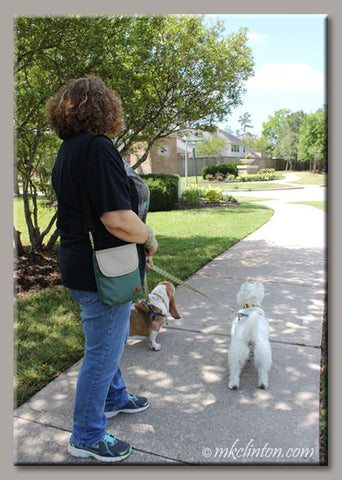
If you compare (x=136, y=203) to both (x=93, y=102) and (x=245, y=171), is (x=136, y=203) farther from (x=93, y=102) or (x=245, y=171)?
(x=245, y=171)

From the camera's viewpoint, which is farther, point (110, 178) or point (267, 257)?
point (267, 257)

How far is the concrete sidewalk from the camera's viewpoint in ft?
7.32

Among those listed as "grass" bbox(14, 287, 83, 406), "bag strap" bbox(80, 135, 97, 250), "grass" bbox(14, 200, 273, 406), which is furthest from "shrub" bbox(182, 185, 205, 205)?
"bag strap" bbox(80, 135, 97, 250)

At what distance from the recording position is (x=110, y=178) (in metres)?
1.82

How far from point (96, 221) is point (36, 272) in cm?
408

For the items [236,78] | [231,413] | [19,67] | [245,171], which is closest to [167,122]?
[236,78]

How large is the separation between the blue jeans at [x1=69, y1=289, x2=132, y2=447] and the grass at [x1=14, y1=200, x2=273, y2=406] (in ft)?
2.72

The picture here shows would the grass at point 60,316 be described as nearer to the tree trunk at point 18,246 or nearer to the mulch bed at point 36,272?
the mulch bed at point 36,272

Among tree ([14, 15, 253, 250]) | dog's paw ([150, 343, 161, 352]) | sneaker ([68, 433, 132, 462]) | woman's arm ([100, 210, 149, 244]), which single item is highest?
tree ([14, 15, 253, 250])

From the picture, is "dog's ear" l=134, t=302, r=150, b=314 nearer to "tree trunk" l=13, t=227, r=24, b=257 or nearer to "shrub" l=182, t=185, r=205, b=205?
"tree trunk" l=13, t=227, r=24, b=257

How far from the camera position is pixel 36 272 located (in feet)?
18.3

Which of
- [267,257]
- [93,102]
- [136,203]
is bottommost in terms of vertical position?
[267,257]

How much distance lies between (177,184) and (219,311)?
1100 centimetres

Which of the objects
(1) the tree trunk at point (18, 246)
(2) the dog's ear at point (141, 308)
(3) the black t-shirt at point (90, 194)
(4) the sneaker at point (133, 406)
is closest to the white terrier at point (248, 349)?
(4) the sneaker at point (133, 406)
